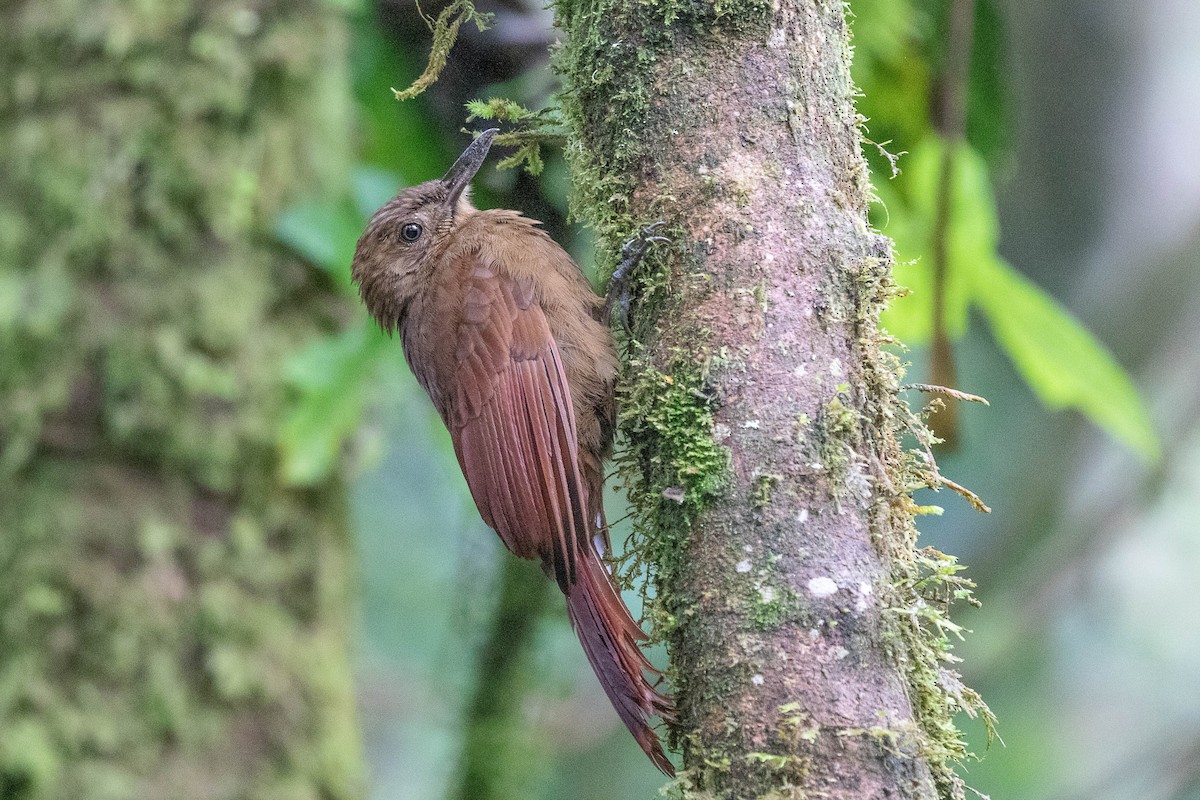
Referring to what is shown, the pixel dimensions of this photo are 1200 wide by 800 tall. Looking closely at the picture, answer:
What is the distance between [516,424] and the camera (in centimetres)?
257

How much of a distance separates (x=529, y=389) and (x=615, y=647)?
25.2 inches

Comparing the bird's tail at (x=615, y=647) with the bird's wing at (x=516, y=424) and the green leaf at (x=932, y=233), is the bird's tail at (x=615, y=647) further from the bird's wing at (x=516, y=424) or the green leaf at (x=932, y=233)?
the green leaf at (x=932, y=233)

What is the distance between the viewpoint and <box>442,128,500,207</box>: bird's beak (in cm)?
293

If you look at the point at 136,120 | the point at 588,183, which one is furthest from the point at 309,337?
the point at 588,183

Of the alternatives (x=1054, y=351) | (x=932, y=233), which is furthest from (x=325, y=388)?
(x=1054, y=351)

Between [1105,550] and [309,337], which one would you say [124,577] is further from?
[1105,550]

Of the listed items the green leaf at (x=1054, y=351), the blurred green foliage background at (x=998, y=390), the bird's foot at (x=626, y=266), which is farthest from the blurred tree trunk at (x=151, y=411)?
the green leaf at (x=1054, y=351)

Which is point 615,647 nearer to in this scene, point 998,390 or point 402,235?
point 402,235

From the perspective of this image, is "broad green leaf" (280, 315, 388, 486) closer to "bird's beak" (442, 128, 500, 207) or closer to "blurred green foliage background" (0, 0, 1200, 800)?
"blurred green foliage background" (0, 0, 1200, 800)

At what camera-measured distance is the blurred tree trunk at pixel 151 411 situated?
3.65m

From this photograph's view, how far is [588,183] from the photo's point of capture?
2.18m

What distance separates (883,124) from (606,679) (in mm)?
2306

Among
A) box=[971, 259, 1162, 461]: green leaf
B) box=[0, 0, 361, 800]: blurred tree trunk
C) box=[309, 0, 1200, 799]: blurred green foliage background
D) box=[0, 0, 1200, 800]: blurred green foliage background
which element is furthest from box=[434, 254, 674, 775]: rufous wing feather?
box=[0, 0, 361, 800]: blurred tree trunk

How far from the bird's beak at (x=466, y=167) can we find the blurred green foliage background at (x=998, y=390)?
0.43 metres
